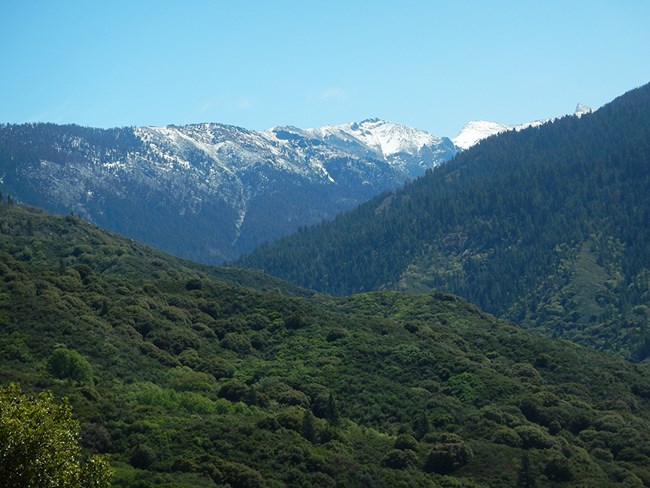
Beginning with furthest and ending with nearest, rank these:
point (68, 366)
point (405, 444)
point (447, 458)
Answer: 1. point (68, 366)
2. point (405, 444)
3. point (447, 458)

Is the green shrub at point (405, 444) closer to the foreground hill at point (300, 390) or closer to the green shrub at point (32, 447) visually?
the foreground hill at point (300, 390)

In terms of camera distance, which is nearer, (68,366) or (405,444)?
(405,444)

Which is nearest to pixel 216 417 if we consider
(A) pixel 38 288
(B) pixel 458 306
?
(A) pixel 38 288

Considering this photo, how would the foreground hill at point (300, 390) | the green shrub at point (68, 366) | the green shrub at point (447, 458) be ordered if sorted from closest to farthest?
the foreground hill at point (300, 390) < the green shrub at point (447, 458) < the green shrub at point (68, 366)

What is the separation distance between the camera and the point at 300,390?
357 ft

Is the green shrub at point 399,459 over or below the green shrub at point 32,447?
below

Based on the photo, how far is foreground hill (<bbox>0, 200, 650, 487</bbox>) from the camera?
8206 centimetres

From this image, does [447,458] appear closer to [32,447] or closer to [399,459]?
[399,459]

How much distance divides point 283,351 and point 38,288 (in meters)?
33.7

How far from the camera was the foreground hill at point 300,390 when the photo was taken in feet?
269

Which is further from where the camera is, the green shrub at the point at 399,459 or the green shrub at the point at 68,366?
the green shrub at the point at 68,366

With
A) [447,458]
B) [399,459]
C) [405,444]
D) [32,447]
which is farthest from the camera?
[405,444]

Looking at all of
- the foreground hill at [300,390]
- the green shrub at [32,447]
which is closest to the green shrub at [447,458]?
the foreground hill at [300,390]

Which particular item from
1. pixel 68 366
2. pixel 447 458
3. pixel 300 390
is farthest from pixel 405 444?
pixel 68 366
